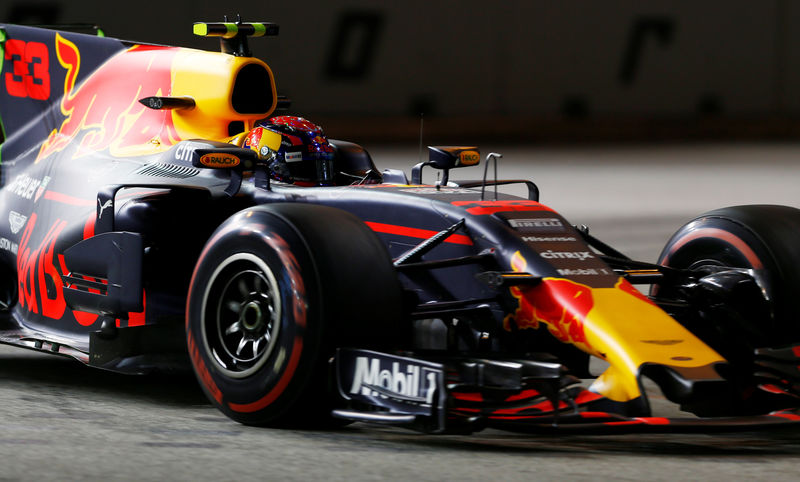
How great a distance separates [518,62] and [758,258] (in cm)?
2352

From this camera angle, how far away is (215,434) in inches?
249

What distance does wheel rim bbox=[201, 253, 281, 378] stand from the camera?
250 inches

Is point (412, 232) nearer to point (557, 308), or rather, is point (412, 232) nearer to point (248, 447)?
point (557, 308)

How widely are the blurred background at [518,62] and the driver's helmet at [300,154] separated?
59.8 feet

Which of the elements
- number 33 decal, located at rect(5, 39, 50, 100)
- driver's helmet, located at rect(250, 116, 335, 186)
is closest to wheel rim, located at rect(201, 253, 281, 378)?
driver's helmet, located at rect(250, 116, 335, 186)

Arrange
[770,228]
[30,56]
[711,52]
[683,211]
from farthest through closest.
Result: [711,52] < [683,211] < [30,56] < [770,228]

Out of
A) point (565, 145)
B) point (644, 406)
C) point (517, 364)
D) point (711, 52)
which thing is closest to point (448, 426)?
point (517, 364)

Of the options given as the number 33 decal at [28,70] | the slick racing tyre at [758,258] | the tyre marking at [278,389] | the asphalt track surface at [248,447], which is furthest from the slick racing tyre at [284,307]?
the number 33 decal at [28,70]

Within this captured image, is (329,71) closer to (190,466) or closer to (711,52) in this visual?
(711,52)

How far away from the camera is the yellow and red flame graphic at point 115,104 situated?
27.5 ft

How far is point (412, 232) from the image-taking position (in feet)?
22.4

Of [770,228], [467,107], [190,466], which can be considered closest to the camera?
[190,466]

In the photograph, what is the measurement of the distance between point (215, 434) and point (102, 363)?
130 centimetres

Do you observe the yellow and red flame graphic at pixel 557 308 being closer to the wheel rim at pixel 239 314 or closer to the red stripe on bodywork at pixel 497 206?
the red stripe on bodywork at pixel 497 206
